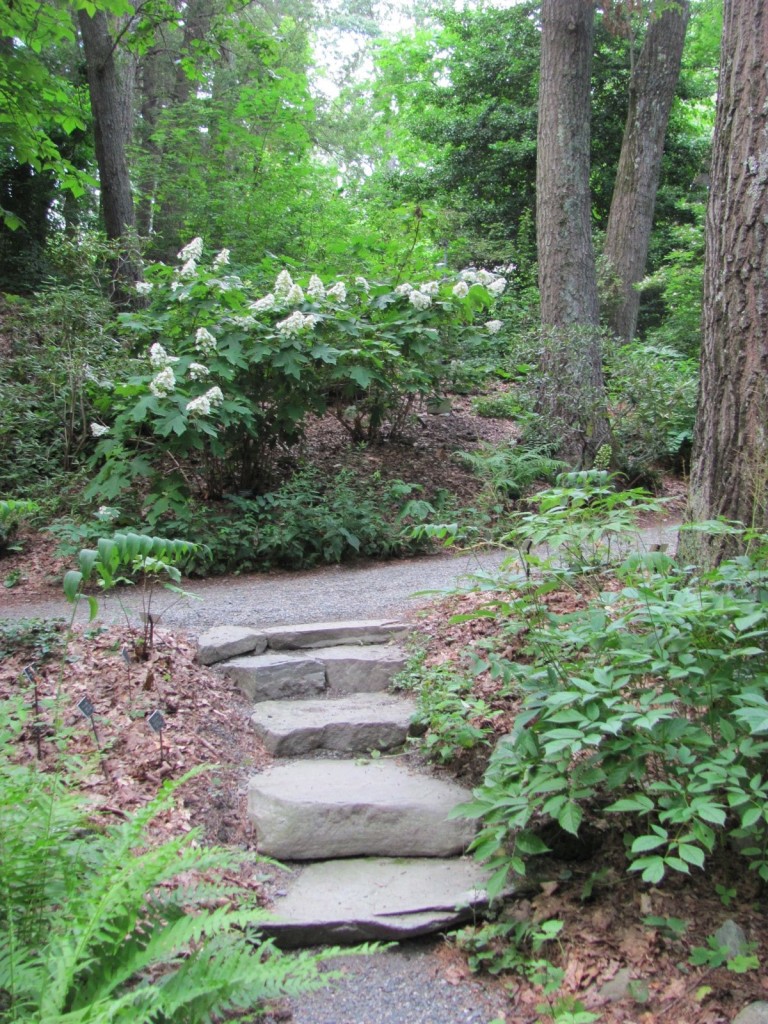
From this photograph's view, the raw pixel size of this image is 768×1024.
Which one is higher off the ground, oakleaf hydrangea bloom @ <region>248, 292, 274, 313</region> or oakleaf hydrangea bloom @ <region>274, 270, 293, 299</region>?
oakleaf hydrangea bloom @ <region>274, 270, 293, 299</region>

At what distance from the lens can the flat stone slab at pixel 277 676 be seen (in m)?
4.00

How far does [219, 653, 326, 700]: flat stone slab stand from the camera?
4.00 metres

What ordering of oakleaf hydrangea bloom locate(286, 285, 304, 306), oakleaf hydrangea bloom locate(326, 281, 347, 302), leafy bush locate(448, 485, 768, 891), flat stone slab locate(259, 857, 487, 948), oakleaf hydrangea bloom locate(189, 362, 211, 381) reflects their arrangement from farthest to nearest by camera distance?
oakleaf hydrangea bloom locate(326, 281, 347, 302), oakleaf hydrangea bloom locate(286, 285, 304, 306), oakleaf hydrangea bloom locate(189, 362, 211, 381), flat stone slab locate(259, 857, 487, 948), leafy bush locate(448, 485, 768, 891)

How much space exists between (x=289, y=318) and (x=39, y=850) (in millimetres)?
4563

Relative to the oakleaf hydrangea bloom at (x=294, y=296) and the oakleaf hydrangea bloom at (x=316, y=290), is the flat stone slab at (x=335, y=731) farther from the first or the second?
the oakleaf hydrangea bloom at (x=316, y=290)

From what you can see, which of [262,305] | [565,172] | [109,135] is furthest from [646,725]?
[109,135]

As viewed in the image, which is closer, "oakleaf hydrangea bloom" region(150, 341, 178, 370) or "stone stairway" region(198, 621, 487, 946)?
"stone stairway" region(198, 621, 487, 946)

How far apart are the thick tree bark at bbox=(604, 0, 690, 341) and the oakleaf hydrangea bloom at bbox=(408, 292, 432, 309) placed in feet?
18.9

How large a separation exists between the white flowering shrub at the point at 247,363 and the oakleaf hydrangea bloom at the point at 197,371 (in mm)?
11

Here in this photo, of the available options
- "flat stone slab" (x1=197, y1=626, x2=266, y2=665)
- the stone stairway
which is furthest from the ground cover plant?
"flat stone slab" (x1=197, y1=626, x2=266, y2=665)

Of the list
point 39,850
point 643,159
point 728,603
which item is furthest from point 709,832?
point 643,159

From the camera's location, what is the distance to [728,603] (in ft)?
7.59

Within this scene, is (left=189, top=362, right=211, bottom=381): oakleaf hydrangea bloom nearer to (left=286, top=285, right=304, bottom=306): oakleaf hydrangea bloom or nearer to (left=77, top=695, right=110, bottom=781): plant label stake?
(left=286, top=285, right=304, bottom=306): oakleaf hydrangea bloom

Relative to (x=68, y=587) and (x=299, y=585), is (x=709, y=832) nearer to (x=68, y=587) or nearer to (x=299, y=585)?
(x=68, y=587)
